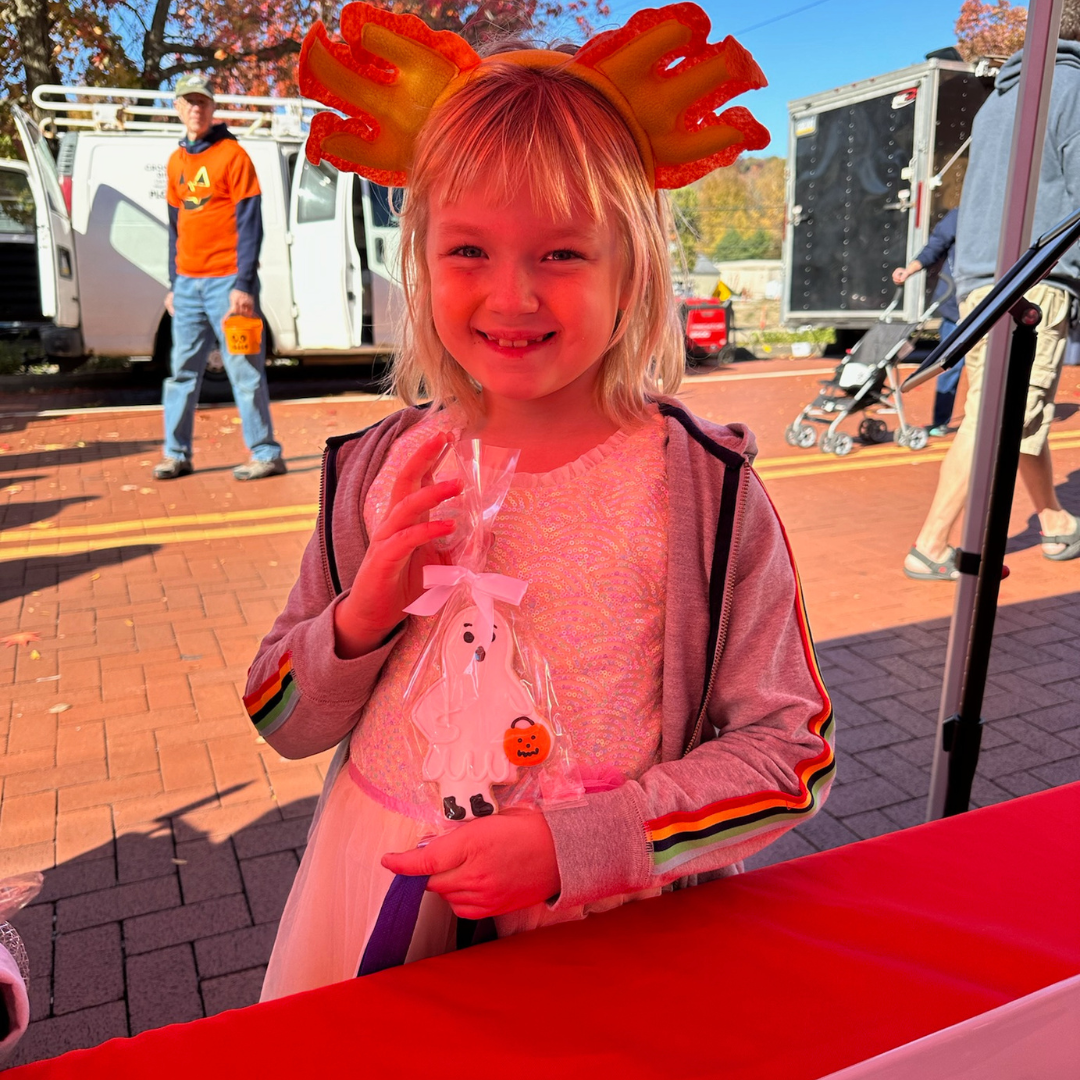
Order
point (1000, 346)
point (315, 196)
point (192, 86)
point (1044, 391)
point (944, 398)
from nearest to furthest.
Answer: point (1000, 346), point (1044, 391), point (192, 86), point (944, 398), point (315, 196)

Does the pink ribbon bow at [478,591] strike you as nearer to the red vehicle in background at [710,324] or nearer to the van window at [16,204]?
the red vehicle in background at [710,324]

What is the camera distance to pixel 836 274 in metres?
10.7

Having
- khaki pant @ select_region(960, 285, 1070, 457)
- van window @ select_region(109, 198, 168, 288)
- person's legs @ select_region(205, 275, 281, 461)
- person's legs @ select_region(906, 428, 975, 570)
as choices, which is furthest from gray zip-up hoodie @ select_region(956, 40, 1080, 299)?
van window @ select_region(109, 198, 168, 288)

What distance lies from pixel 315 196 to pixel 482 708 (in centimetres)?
917

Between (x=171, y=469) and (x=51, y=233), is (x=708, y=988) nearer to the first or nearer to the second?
(x=171, y=469)

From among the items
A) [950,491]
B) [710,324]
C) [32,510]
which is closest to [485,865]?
[950,491]

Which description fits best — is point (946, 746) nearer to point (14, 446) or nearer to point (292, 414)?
point (14, 446)

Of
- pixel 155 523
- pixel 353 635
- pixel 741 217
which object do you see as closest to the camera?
pixel 353 635

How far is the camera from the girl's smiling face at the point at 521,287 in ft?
3.68

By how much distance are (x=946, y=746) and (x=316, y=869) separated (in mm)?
1688

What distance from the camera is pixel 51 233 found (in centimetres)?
847

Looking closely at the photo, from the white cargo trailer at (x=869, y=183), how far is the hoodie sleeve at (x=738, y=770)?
7465 mm

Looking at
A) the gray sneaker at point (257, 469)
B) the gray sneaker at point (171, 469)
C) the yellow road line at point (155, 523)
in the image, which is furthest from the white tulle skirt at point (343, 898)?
the gray sneaker at point (171, 469)

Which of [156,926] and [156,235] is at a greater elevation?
[156,235]
